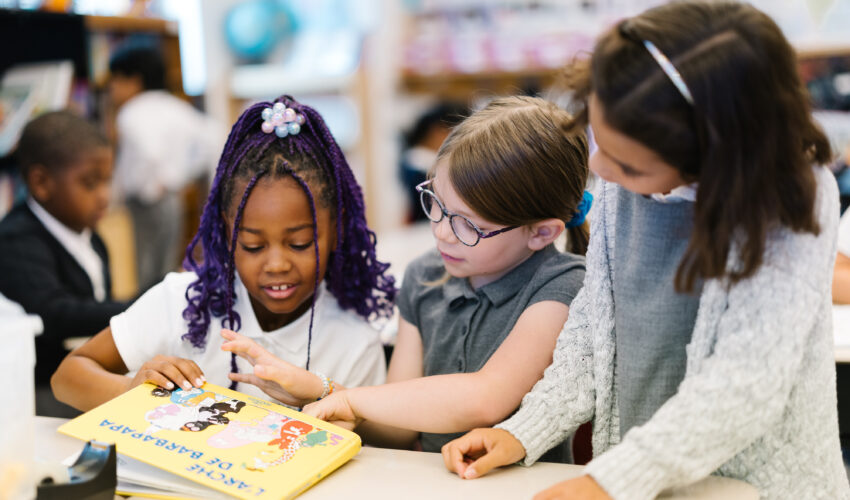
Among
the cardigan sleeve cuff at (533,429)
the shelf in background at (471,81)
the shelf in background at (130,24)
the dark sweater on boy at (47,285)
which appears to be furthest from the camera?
the shelf in background at (471,81)

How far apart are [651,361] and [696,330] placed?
0.32 feet

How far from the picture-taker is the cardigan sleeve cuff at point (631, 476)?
0.78 metres

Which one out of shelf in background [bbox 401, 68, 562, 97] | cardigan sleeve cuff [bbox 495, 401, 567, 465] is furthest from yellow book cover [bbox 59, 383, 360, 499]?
shelf in background [bbox 401, 68, 562, 97]

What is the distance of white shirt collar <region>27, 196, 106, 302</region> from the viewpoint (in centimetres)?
200

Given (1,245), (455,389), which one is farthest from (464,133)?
(1,245)

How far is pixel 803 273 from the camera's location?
78cm

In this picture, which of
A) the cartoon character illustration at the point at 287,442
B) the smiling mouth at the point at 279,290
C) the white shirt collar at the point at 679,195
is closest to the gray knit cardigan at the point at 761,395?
the white shirt collar at the point at 679,195

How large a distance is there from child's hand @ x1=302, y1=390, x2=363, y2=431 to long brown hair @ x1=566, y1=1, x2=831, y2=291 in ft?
1.70

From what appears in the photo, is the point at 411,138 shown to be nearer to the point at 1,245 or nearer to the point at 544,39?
the point at 544,39

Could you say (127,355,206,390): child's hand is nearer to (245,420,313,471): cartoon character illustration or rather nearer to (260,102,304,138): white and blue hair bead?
(245,420,313,471): cartoon character illustration

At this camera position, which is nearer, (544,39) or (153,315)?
(153,315)

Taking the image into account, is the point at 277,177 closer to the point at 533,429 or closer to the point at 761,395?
the point at 533,429

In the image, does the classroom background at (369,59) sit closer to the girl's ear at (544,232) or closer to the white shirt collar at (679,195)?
the girl's ear at (544,232)

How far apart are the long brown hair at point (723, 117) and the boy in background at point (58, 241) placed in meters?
1.32
